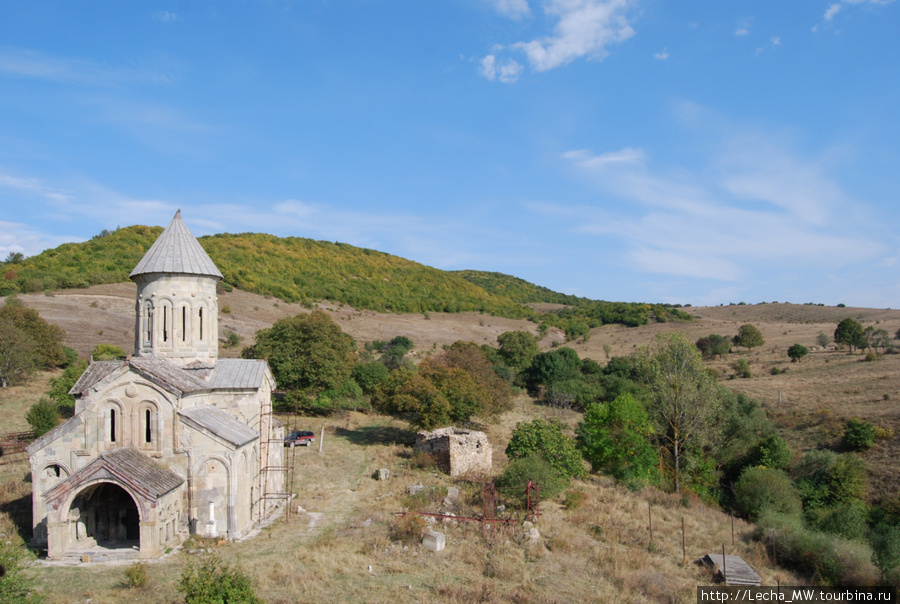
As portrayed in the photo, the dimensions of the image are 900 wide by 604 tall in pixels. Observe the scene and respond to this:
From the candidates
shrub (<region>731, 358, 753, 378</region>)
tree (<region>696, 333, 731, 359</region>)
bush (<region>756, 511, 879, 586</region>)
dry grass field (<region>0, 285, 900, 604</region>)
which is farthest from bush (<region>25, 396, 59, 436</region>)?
tree (<region>696, 333, 731, 359</region>)

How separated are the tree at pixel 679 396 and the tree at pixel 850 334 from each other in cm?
3253

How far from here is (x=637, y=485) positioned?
78.7 feet

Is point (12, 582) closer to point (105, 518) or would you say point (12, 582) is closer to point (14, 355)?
point (105, 518)

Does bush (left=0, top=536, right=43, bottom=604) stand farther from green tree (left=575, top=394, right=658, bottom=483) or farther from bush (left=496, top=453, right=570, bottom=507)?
green tree (left=575, top=394, right=658, bottom=483)

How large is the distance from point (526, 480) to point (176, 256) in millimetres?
13803

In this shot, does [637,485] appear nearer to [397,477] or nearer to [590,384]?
[397,477]

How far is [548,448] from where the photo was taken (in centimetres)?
2242

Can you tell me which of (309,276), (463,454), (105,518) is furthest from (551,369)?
(309,276)

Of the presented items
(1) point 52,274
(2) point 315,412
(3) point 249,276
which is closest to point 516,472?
(2) point 315,412

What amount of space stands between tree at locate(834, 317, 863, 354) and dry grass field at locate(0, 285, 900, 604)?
11.6m

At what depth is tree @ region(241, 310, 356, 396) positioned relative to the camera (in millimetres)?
35156

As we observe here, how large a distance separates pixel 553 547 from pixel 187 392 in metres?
10.9

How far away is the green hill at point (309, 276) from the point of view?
200 ft

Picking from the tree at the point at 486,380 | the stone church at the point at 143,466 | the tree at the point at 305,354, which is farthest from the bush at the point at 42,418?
the tree at the point at 486,380
